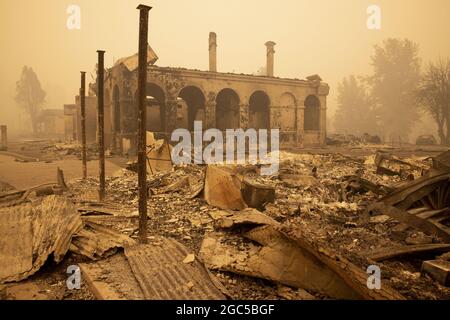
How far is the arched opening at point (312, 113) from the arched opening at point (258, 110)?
349 cm

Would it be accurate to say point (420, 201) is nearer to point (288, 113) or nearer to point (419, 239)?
point (419, 239)

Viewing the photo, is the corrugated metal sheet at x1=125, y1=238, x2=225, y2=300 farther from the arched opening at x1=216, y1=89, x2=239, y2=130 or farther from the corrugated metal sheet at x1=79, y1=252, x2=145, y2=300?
the arched opening at x1=216, y1=89, x2=239, y2=130

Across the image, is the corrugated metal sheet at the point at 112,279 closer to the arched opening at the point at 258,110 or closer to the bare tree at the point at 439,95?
the arched opening at the point at 258,110

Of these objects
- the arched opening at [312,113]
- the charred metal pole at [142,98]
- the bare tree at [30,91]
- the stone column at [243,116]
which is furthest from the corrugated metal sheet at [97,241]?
the bare tree at [30,91]

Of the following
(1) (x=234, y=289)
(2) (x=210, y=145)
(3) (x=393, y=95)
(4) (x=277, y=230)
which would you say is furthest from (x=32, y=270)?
(3) (x=393, y=95)

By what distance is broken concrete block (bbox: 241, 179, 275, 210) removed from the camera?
5.31 meters

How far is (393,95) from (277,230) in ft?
147

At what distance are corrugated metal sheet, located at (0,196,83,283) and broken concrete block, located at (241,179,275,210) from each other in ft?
8.98

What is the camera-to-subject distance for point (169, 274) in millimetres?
2977

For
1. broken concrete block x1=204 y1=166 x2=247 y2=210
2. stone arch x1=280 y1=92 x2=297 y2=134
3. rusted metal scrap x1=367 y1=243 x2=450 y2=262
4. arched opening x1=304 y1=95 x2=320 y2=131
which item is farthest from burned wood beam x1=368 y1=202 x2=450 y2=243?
arched opening x1=304 y1=95 x2=320 y2=131

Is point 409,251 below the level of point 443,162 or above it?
below

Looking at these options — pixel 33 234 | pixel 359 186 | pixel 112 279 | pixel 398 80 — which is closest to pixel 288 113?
pixel 359 186

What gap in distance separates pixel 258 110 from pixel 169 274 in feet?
66.9
